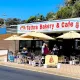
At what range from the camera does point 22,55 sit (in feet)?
84.7

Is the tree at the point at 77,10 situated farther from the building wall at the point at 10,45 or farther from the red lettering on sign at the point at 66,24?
the red lettering on sign at the point at 66,24

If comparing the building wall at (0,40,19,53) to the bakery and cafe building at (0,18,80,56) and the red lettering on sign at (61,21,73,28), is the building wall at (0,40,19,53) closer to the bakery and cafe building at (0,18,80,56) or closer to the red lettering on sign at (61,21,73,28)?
the bakery and cafe building at (0,18,80,56)

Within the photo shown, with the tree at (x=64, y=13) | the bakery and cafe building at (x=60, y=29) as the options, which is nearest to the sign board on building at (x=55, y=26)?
the bakery and cafe building at (x=60, y=29)

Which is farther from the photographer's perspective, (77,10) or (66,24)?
(77,10)

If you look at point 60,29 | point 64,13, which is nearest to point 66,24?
point 60,29

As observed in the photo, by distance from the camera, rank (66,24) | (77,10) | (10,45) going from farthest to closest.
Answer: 1. (77,10)
2. (10,45)
3. (66,24)

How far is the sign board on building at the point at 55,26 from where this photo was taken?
27.1 meters

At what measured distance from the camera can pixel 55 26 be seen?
29.6m

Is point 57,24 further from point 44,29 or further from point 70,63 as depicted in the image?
point 70,63

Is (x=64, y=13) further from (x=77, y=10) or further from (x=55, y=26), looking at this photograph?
(x=55, y=26)

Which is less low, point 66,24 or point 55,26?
point 66,24

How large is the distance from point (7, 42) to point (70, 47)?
1401 cm

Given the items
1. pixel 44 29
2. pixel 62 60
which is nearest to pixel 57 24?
pixel 44 29

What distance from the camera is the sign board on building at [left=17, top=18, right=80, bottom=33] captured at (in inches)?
1067
